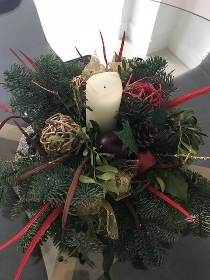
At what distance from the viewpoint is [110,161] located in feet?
1.55

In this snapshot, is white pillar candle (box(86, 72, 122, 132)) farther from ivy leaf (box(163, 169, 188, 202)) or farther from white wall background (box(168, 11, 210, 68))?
white wall background (box(168, 11, 210, 68))

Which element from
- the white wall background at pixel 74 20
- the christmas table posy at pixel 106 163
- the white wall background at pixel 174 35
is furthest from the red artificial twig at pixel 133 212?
the white wall background at pixel 74 20

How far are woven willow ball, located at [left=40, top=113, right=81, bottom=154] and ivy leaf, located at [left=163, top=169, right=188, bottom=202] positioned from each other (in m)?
0.13

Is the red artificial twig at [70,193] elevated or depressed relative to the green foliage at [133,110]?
depressed

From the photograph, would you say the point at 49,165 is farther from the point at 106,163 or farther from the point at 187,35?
the point at 187,35

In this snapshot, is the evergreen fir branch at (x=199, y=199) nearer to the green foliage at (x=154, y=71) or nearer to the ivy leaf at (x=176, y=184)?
the ivy leaf at (x=176, y=184)

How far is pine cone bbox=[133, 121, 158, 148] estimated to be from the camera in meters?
0.45

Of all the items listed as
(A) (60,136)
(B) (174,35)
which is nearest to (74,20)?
(B) (174,35)

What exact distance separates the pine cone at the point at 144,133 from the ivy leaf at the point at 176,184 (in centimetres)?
6

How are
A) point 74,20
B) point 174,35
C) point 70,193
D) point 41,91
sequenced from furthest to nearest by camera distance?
point 74,20 < point 174,35 < point 41,91 < point 70,193

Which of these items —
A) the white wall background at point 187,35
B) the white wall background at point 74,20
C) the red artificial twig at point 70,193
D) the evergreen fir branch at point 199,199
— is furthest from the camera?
the white wall background at point 74,20

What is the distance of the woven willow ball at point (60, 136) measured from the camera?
45cm

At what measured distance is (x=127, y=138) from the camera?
0.44 metres

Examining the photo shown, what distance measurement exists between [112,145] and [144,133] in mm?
43
